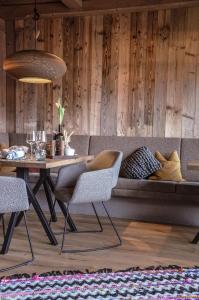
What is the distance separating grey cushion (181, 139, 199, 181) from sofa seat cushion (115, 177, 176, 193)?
46 centimetres

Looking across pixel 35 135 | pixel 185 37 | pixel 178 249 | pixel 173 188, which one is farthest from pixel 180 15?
pixel 178 249

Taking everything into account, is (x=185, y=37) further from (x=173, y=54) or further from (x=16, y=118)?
Result: (x=16, y=118)

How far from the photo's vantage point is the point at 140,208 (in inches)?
141

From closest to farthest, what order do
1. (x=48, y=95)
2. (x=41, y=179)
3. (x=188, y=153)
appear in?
(x=41, y=179) → (x=188, y=153) → (x=48, y=95)

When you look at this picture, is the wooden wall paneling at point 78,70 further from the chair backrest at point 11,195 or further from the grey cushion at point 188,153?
the chair backrest at point 11,195

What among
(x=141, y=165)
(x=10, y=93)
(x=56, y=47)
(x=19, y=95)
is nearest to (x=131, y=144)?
(x=141, y=165)

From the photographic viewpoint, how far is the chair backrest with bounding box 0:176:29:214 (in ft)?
7.52

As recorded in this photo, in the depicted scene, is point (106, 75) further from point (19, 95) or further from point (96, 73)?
point (19, 95)

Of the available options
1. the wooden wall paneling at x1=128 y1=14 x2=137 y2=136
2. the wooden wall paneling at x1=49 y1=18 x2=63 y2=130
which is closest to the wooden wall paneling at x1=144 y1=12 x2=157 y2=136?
the wooden wall paneling at x1=128 y1=14 x2=137 y2=136

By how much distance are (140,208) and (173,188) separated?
454 mm

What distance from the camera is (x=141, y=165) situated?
3688 mm

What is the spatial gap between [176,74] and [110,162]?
1.69 metres

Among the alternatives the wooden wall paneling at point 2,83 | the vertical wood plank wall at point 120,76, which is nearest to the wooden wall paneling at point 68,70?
the vertical wood plank wall at point 120,76

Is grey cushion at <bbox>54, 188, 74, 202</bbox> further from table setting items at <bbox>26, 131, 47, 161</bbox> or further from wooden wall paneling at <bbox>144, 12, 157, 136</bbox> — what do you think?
wooden wall paneling at <bbox>144, 12, 157, 136</bbox>
